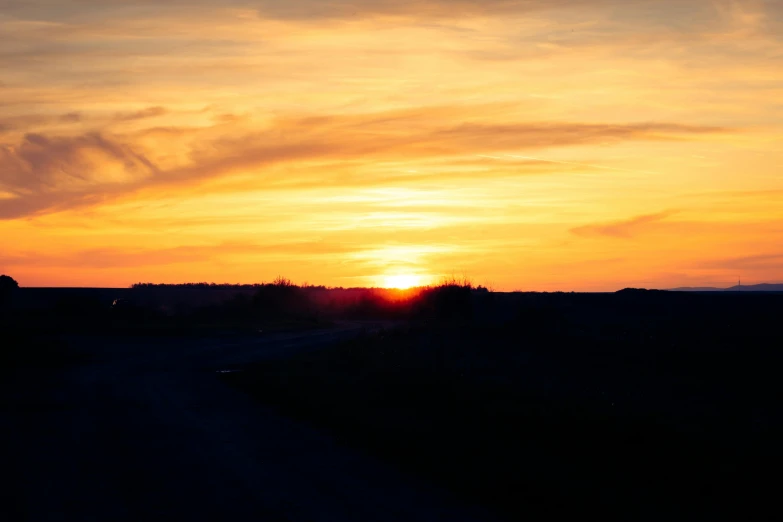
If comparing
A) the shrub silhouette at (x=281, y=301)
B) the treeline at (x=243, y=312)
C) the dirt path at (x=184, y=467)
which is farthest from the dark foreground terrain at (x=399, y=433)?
the shrub silhouette at (x=281, y=301)

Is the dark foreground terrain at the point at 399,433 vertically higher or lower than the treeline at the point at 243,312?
lower

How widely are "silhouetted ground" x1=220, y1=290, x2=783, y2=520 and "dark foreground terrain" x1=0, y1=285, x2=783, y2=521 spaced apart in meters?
0.05

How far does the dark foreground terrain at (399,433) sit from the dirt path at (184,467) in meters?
0.05

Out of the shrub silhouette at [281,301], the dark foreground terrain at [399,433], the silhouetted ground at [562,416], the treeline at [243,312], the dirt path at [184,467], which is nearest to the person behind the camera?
the dirt path at [184,467]

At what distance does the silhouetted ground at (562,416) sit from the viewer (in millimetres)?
10117

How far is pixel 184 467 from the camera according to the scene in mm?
11539

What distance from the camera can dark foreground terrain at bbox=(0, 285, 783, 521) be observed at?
969cm

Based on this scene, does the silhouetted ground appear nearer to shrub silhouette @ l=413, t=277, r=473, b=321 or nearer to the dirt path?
the dirt path

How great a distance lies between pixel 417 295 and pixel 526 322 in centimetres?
2778

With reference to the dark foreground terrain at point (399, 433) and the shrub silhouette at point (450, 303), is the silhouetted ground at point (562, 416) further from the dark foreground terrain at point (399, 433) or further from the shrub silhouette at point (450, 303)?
the shrub silhouette at point (450, 303)

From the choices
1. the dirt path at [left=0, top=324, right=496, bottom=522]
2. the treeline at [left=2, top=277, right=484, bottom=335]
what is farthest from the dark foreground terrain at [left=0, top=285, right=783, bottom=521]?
the treeline at [left=2, top=277, right=484, bottom=335]

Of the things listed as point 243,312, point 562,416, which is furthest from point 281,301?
point 562,416

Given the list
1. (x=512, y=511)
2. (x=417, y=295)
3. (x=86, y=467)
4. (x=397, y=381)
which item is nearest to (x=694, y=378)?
(x=397, y=381)

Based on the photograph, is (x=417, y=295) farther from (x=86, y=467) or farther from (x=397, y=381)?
(x=86, y=467)
